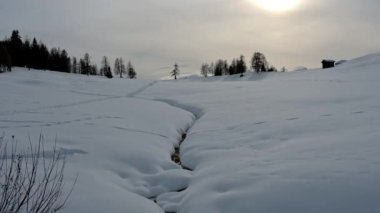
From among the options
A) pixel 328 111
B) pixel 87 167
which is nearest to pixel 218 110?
pixel 328 111

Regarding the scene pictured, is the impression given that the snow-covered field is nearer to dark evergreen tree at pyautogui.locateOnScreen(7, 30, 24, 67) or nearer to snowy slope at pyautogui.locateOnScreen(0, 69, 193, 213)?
snowy slope at pyautogui.locateOnScreen(0, 69, 193, 213)

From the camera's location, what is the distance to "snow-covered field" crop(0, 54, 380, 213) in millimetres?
8055

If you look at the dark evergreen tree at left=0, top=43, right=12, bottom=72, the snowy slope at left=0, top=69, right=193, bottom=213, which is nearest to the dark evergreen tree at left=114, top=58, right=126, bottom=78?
the dark evergreen tree at left=0, top=43, right=12, bottom=72

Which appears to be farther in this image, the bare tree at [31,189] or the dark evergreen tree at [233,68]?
the dark evergreen tree at [233,68]

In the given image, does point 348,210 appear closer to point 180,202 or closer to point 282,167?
point 282,167

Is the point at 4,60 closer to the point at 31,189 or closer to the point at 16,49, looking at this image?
the point at 16,49

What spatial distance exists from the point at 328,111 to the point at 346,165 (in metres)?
8.55

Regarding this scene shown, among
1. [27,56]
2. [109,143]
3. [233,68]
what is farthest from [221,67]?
[109,143]

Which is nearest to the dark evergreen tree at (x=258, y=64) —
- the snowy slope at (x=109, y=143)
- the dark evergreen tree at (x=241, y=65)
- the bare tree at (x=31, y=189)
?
the dark evergreen tree at (x=241, y=65)

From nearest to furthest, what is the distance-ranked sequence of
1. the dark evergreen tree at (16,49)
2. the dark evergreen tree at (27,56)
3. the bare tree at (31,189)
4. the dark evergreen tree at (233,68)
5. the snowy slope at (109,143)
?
the bare tree at (31,189) < the snowy slope at (109,143) < the dark evergreen tree at (16,49) < the dark evergreen tree at (27,56) < the dark evergreen tree at (233,68)

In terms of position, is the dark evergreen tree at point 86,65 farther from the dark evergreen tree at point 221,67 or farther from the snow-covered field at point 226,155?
the snow-covered field at point 226,155

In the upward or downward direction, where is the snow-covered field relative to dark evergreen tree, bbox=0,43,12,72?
downward

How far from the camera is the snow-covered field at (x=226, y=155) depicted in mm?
8055

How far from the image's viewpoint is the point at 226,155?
12.2 meters
